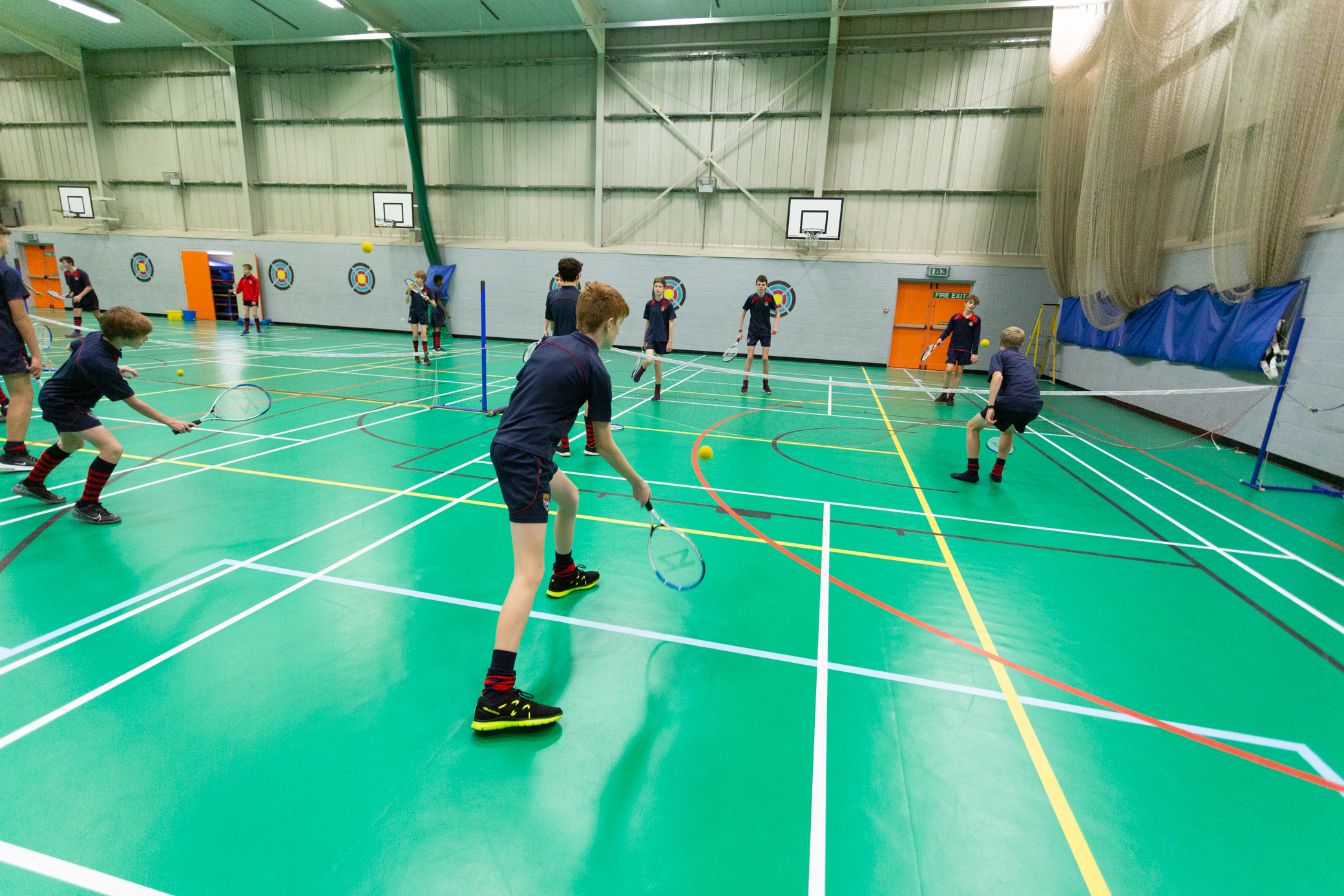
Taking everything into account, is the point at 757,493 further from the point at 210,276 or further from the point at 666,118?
the point at 210,276

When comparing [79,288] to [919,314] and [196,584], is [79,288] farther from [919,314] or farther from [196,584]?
[919,314]

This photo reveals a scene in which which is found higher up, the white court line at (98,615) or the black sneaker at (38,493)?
the black sneaker at (38,493)

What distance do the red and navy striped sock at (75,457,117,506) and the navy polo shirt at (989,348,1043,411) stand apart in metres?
8.06

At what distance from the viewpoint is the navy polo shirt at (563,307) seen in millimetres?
6512

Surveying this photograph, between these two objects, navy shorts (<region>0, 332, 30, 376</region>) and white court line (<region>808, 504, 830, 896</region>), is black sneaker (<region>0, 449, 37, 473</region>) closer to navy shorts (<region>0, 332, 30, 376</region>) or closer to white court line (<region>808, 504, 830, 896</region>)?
navy shorts (<region>0, 332, 30, 376</region>)

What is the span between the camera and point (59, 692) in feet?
8.94

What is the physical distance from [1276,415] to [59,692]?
12976 millimetres

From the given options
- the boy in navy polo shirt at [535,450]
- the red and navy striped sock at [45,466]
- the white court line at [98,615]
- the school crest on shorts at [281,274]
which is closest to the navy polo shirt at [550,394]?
the boy in navy polo shirt at [535,450]

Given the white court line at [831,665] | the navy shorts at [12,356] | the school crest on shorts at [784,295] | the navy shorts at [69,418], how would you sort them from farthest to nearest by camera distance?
the school crest on shorts at [784,295] → the navy shorts at [12,356] → the navy shorts at [69,418] → the white court line at [831,665]

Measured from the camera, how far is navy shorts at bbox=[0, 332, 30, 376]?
525 centimetres

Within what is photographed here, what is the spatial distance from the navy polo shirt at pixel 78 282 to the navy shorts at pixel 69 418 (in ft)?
41.7

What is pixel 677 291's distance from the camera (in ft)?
63.6

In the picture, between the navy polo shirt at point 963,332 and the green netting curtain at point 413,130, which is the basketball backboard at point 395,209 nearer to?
the green netting curtain at point 413,130

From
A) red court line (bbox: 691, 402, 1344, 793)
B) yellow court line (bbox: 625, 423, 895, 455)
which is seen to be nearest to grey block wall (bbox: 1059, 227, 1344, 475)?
yellow court line (bbox: 625, 423, 895, 455)
